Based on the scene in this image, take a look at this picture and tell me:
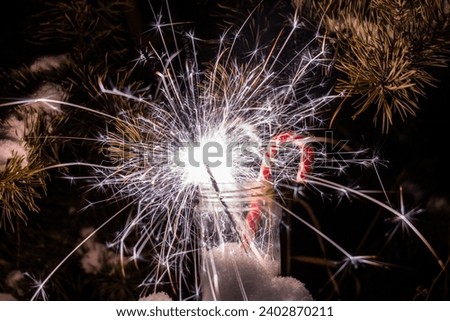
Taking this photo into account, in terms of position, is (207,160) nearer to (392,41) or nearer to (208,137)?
(208,137)

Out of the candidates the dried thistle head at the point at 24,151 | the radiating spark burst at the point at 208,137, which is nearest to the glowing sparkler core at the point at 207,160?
the radiating spark burst at the point at 208,137

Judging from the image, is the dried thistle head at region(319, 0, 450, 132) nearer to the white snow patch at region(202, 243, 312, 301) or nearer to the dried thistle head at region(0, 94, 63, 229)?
the white snow patch at region(202, 243, 312, 301)

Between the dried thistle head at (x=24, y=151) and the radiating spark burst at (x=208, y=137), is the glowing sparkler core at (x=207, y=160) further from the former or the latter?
the dried thistle head at (x=24, y=151)

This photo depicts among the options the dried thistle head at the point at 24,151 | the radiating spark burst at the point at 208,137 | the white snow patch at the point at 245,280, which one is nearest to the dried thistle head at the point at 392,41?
the radiating spark burst at the point at 208,137

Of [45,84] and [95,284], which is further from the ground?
[45,84]

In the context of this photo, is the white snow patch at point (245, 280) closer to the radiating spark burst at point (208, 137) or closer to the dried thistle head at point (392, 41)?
the radiating spark burst at point (208, 137)

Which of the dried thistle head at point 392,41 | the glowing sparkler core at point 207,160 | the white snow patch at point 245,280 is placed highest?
the dried thistle head at point 392,41

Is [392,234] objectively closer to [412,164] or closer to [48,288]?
[412,164]

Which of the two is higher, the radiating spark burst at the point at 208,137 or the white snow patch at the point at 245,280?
the radiating spark burst at the point at 208,137

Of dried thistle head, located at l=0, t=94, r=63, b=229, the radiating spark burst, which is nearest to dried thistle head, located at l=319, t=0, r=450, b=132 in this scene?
the radiating spark burst

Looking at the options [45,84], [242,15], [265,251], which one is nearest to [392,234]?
[265,251]
